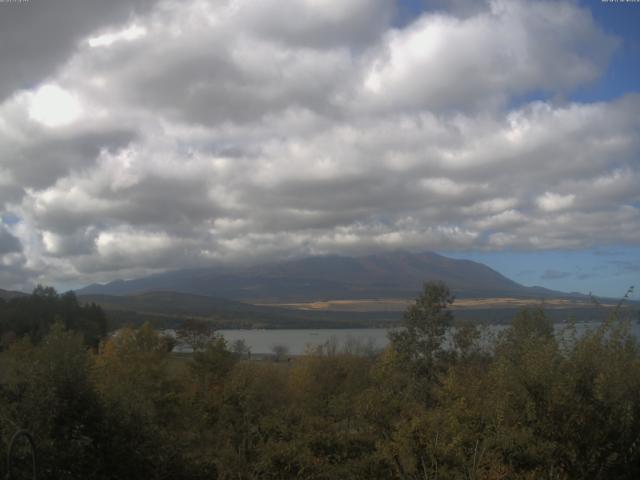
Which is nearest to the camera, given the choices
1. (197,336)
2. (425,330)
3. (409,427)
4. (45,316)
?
(409,427)

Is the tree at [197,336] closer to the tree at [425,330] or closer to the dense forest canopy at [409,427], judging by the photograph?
the tree at [425,330]

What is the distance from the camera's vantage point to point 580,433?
11.4 meters

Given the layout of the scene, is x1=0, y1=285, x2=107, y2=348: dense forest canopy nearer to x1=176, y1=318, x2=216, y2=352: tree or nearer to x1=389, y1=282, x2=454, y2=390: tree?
x1=176, y1=318, x2=216, y2=352: tree

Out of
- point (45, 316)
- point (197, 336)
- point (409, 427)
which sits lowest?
point (197, 336)

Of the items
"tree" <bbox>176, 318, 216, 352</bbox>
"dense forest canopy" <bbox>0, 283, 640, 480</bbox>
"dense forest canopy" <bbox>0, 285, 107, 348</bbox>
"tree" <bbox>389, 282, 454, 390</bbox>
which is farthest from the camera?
"dense forest canopy" <bbox>0, 285, 107, 348</bbox>

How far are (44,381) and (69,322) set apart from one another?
9035 centimetres

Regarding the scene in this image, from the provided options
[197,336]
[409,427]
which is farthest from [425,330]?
[409,427]

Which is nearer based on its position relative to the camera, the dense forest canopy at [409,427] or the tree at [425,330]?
the dense forest canopy at [409,427]

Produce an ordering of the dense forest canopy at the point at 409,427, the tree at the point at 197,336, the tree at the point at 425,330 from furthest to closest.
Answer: the tree at the point at 425,330
the tree at the point at 197,336
the dense forest canopy at the point at 409,427

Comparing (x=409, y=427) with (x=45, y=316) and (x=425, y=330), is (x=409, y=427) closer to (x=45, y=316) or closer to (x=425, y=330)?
(x=425, y=330)

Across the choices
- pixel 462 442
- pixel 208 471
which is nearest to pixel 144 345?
pixel 208 471

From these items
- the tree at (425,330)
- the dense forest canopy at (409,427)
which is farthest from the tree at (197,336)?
the dense forest canopy at (409,427)

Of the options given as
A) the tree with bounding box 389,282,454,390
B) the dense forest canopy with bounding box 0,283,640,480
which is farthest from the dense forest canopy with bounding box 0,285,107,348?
the dense forest canopy with bounding box 0,283,640,480

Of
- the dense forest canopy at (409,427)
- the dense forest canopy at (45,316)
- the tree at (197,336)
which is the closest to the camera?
the dense forest canopy at (409,427)
